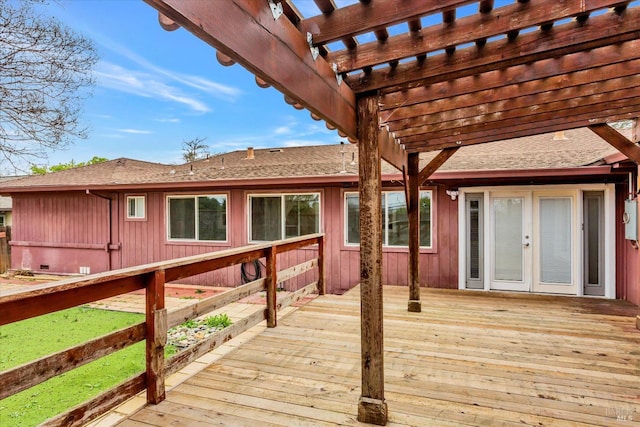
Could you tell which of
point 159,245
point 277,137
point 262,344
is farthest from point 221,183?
point 277,137

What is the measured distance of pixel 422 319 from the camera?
4402 mm

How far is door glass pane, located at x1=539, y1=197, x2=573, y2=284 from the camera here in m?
5.77

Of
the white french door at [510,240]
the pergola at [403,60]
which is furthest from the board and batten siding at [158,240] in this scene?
the pergola at [403,60]

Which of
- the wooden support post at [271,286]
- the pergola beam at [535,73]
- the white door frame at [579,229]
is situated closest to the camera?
the pergola beam at [535,73]

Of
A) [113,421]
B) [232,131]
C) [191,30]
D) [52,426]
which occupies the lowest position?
[113,421]

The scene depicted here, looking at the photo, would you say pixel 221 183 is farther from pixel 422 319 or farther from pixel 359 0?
pixel 359 0

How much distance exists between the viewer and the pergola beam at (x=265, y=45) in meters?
1.06

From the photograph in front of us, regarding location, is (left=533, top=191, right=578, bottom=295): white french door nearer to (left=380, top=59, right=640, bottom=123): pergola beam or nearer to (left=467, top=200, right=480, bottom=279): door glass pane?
(left=467, top=200, right=480, bottom=279): door glass pane

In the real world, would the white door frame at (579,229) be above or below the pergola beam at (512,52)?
below

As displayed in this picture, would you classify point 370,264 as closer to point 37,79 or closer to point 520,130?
point 520,130

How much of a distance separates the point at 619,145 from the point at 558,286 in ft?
8.87

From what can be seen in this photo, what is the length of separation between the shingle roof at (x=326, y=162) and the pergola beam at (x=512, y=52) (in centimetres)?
405

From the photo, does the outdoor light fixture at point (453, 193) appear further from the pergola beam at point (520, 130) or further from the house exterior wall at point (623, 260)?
the house exterior wall at point (623, 260)

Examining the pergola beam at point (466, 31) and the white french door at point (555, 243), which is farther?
the white french door at point (555, 243)
